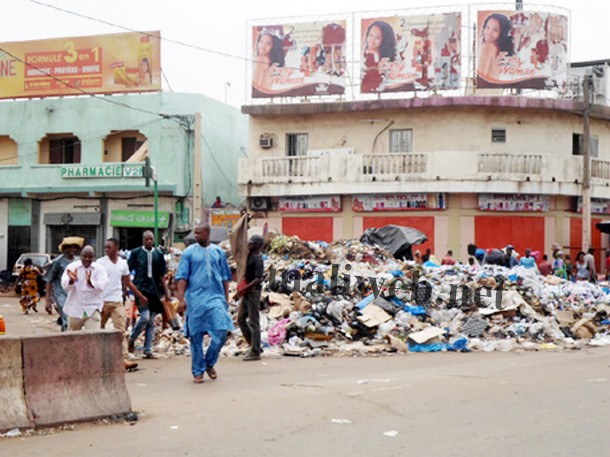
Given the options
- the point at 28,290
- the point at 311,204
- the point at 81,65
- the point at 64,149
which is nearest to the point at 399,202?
the point at 311,204

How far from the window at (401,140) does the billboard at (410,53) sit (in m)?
1.49

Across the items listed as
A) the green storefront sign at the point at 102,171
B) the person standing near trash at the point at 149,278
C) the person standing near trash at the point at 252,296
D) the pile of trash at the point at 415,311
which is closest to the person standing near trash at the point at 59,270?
the person standing near trash at the point at 149,278

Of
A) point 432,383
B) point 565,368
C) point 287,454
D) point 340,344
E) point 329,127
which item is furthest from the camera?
point 329,127

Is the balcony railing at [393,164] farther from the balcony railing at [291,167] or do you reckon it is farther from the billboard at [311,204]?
the balcony railing at [291,167]

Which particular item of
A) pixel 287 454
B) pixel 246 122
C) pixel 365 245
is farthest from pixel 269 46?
pixel 287 454

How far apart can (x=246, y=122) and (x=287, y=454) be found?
32.8 meters

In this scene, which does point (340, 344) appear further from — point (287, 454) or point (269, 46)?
point (269, 46)

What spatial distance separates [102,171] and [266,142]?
21.7 ft

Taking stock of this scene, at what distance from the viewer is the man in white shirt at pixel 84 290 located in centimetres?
941

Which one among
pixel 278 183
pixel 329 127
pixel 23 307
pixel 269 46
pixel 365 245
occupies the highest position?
pixel 269 46

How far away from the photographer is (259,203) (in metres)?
31.5

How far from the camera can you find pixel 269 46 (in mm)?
31047

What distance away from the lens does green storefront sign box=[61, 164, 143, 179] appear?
3256cm

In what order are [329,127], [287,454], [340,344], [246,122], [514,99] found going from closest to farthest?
[287,454], [340,344], [514,99], [329,127], [246,122]
